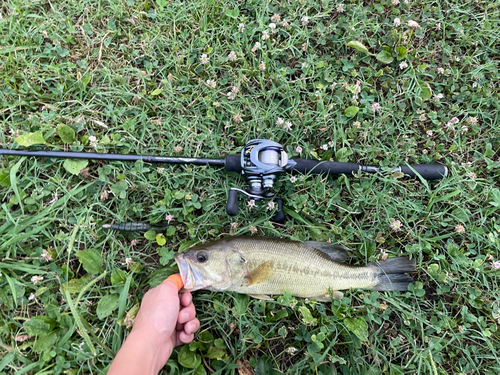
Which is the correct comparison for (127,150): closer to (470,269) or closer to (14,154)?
(14,154)

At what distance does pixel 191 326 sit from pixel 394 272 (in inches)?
81.8

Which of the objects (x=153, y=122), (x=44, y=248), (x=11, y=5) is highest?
(x=11, y=5)

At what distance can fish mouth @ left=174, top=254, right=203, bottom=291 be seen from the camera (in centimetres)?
266

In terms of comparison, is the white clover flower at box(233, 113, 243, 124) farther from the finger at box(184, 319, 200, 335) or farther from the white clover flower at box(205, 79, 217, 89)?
the finger at box(184, 319, 200, 335)

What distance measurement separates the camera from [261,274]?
2783 millimetres

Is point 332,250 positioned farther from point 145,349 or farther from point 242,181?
point 145,349

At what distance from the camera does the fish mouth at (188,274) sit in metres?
2.66

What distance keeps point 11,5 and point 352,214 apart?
4.72 metres

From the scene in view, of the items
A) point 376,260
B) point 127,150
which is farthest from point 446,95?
point 127,150

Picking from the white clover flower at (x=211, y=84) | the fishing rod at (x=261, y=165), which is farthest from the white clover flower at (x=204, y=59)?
the fishing rod at (x=261, y=165)

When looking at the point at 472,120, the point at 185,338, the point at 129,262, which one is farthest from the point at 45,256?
the point at 472,120

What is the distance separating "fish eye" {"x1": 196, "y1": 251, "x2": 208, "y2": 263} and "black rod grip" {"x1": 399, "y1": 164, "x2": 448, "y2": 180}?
224 centimetres

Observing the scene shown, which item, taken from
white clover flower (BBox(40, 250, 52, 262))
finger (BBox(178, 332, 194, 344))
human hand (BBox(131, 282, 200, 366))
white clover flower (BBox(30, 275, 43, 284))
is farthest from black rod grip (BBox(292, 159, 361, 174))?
white clover flower (BBox(30, 275, 43, 284))

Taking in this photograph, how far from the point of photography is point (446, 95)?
356cm
